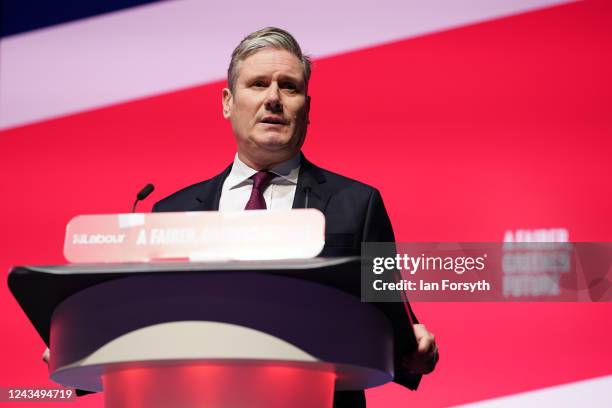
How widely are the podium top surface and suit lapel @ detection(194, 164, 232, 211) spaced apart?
774mm

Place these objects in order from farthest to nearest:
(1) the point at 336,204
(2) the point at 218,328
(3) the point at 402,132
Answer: (3) the point at 402,132 < (1) the point at 336,204 < (2) the point at 218,328

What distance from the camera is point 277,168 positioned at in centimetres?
225

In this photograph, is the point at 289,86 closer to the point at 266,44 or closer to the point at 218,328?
the point at 266,44

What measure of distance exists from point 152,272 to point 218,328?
122mm

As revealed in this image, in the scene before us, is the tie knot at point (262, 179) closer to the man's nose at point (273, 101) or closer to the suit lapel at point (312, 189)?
the suit lapel at point (312, 189)

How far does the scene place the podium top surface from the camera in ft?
3.99

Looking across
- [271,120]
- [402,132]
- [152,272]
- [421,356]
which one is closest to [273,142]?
[271,120]

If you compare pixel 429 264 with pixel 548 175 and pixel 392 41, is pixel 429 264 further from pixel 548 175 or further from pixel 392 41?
pixel 392 41

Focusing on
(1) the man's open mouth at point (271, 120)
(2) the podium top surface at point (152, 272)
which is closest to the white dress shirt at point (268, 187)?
(1) the man's open mouth at point (271, 120)

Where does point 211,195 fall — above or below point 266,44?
below

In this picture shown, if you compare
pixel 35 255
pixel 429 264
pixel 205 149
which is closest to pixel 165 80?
pixel 205 149

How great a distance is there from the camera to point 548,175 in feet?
9.46

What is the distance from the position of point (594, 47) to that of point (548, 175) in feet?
1.65

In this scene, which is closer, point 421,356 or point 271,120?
point 421,356
